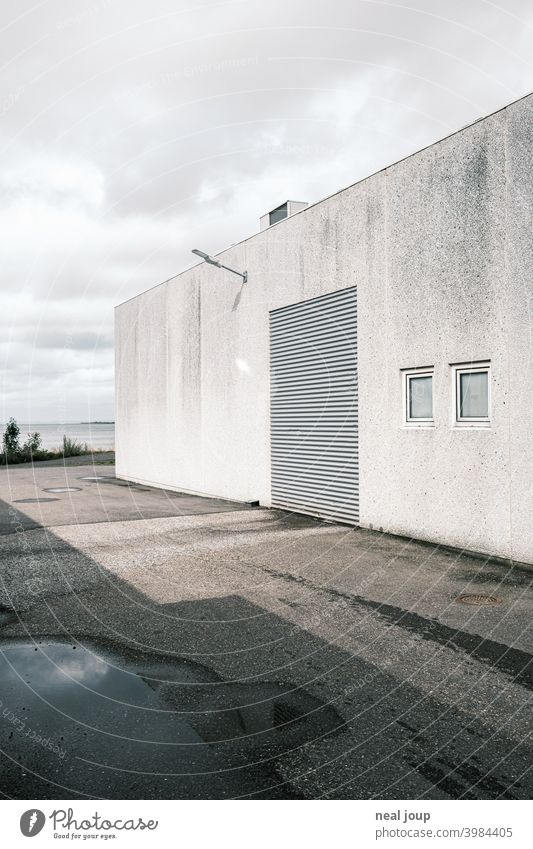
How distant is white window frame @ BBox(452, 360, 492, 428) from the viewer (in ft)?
29.1

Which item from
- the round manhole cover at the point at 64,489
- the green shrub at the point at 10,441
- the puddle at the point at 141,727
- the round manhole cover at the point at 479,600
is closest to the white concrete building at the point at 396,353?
the round manhole cover at the point at 479,600

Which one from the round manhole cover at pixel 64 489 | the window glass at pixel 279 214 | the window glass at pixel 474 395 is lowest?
the round manhole cover at pixel 64 489

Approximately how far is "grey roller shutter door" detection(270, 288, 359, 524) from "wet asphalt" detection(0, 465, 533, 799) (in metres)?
2.61

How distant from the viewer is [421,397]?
32.9 ft

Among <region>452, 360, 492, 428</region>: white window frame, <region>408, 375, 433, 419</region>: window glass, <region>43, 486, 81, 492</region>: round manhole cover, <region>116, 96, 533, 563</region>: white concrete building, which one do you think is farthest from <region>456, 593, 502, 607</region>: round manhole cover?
<region>43, 486, 81, 492</region>: round manhole cover

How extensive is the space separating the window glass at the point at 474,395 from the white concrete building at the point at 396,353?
22 mm

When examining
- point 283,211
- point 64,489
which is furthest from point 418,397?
point 64,489

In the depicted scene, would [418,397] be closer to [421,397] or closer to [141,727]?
[421,397]

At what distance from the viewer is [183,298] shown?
18.3 metres

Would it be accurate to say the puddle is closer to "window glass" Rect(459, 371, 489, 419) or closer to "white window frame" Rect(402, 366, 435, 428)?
"window glass" Rect(459, 371, 489, 419)

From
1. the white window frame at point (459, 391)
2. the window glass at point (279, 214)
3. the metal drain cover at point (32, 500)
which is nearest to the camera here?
the white window frame at point (459, 391)

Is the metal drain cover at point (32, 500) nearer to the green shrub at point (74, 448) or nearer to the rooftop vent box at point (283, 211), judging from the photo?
the rooftop vent box at point (283, 211)

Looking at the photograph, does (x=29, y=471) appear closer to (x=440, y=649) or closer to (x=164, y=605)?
(x=164, y=605)

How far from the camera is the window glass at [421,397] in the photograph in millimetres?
9898
